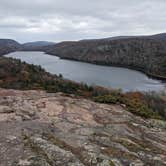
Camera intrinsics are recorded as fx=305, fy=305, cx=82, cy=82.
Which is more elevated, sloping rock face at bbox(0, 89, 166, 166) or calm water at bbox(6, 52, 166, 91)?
sloping rock face at bbox(0, 89, 166, 166)

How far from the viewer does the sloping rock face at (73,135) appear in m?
5.89

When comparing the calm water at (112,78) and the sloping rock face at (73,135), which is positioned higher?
the sloping rock face at (73,135)

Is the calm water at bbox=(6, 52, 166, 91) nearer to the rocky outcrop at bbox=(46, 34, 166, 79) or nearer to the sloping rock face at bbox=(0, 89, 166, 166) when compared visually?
the rocky outcrop at bbox=(46, 34, 166, 79)

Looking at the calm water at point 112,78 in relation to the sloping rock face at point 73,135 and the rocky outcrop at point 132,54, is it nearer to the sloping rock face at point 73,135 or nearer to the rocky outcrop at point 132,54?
the rocky outcrop at point 132,54

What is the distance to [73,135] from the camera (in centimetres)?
724

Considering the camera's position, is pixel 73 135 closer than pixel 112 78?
Yes

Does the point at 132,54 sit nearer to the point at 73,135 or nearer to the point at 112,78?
the point at 112,78

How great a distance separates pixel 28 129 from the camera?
24.0ft

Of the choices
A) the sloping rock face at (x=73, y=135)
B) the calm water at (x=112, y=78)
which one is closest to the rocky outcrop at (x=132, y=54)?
the calm water at (x=112, y=78)

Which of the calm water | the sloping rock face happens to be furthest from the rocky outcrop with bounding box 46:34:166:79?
the sloping rock face

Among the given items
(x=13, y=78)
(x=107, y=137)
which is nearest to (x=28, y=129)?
(x=107, y=137)

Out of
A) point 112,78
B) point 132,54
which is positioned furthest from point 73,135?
point 132,54

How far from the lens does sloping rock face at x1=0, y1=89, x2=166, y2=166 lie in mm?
5890

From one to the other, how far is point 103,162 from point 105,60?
4039 inches
